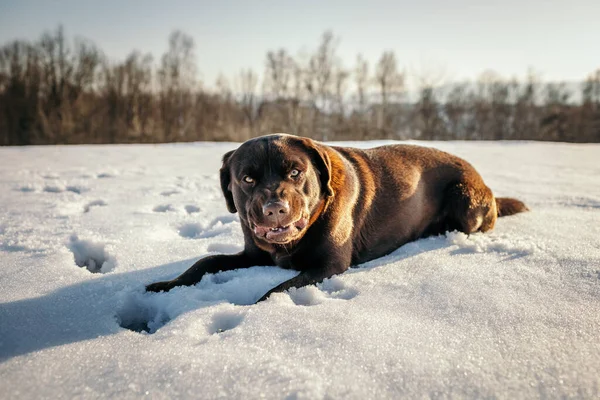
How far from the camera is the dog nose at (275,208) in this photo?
219 centimetres

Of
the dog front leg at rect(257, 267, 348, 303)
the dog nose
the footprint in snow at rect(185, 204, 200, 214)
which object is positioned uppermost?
the dog nose

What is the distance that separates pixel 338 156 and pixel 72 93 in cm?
2804

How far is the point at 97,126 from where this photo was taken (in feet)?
79.6

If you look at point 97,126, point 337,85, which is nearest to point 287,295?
point 97,126

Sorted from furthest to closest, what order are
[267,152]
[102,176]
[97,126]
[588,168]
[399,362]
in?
[97,126] → [588,168] → [102,176] → [267,152] → [399,362]

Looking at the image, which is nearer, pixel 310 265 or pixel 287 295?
pixel 287 295

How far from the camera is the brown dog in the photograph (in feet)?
7.85

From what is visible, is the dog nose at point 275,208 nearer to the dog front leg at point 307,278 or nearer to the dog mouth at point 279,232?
the dog mouth at point 279,232

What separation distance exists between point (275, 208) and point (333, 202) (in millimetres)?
702

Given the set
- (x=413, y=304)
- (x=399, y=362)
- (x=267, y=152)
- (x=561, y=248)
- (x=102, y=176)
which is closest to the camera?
(x=399, y=362)

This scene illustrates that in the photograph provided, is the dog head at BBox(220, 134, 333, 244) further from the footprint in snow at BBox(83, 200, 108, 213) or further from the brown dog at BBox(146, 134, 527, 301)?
the footprint in snow at BBox(83, 200, 108, 213)

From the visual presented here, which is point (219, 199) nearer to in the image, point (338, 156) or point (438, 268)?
point (338, 156)

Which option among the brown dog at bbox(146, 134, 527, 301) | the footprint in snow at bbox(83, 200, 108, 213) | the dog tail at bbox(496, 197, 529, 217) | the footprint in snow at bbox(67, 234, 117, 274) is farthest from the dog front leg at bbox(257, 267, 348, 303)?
the footprint in snow at bbox(83, 200, 108, 213)

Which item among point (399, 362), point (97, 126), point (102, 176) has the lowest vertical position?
point (399, 362)
